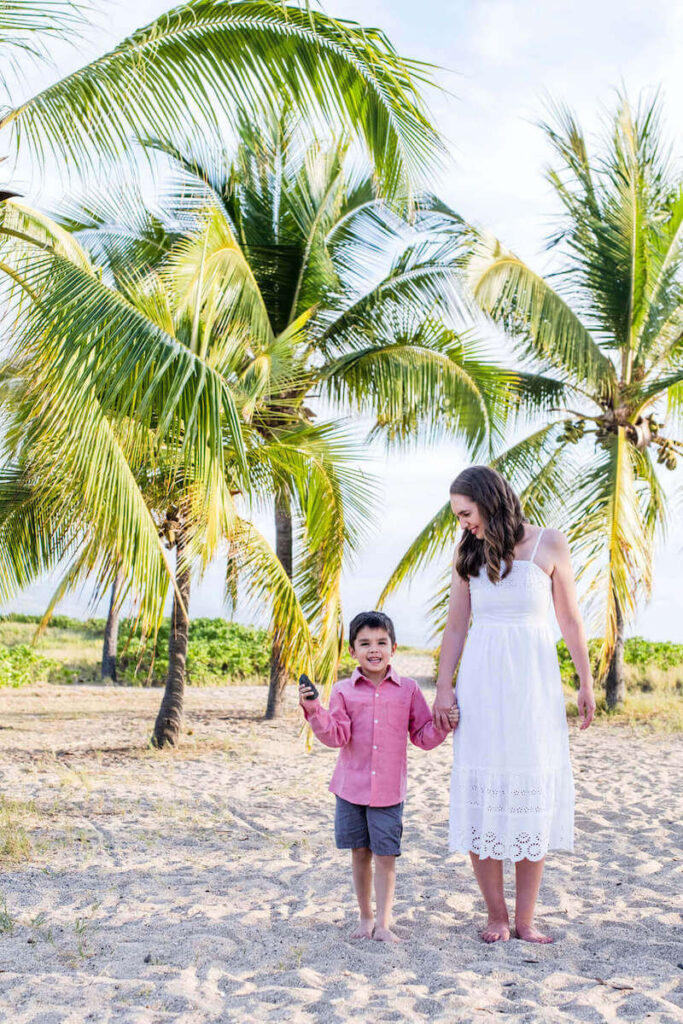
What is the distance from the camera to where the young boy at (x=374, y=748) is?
3611mm

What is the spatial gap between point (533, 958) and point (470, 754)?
86 centimetres

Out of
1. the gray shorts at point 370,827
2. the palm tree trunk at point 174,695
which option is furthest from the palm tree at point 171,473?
the gray shorts at point 370,827

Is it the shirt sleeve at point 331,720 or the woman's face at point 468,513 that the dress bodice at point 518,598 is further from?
the shirt sleeve at point 331,720

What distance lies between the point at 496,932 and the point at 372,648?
1.32 metres

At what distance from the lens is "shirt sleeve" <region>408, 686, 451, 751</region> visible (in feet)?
12.1

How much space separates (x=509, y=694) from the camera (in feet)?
11.2

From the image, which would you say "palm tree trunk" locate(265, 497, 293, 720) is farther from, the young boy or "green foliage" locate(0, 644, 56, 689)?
the young boy

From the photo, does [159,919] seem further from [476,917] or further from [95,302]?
[95,302]

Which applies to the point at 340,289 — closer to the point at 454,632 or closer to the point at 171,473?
the point at 171,473

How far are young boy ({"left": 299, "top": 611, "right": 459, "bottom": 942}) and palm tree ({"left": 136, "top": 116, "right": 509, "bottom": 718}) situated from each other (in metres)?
7.06

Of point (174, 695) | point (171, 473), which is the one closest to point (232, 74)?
point (171, 473)

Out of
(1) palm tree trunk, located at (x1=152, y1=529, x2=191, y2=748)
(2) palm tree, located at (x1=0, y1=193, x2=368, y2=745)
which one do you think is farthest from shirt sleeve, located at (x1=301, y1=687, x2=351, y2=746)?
(1) palm tree trunk, located at (x1=152, y1=529, x2=191, y2=748)

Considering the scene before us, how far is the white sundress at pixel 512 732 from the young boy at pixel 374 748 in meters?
0.18

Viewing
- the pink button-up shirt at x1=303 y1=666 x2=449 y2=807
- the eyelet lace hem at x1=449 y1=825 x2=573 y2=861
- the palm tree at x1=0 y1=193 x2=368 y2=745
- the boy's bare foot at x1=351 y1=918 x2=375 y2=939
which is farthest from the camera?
the palm tree at x1=0 y1=193 x2=368 y2=745
